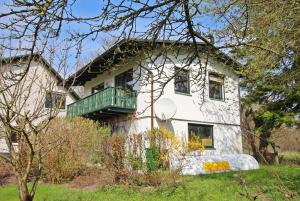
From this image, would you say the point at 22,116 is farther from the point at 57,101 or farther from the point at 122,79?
the point at 122,79

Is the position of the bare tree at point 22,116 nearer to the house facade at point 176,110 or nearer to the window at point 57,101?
the window at point 57,101

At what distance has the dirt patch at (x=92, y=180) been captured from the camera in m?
10.5

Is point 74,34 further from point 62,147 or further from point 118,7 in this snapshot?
point 62,147

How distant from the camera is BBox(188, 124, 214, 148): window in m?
18.2

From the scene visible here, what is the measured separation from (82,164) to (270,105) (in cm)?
998

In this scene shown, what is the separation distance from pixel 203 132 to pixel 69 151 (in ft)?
28.4

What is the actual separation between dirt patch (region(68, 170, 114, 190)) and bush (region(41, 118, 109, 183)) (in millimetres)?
495

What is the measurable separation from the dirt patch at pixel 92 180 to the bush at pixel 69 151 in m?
0.50

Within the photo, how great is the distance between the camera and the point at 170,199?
8016 mm

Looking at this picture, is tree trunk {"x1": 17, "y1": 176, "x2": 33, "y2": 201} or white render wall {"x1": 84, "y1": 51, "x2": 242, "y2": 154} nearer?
tree trunk {"x1": 17, "y1": 176, "x2": 33, "y2": 201}

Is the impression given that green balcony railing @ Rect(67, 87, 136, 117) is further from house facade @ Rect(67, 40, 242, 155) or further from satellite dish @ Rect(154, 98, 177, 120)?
satellite dish @ Rect(154, 98, 177, 120)

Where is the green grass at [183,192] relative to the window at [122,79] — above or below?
below

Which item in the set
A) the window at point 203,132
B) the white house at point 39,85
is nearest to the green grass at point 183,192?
the white house at point 39,85

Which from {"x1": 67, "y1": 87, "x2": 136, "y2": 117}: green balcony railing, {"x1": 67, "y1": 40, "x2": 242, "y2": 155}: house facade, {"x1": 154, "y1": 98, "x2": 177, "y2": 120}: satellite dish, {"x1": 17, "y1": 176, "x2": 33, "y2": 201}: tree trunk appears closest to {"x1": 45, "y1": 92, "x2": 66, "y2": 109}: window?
{"x1": 17, "y1": 176, "x2": 33, "y2": 201}: tree trunk
